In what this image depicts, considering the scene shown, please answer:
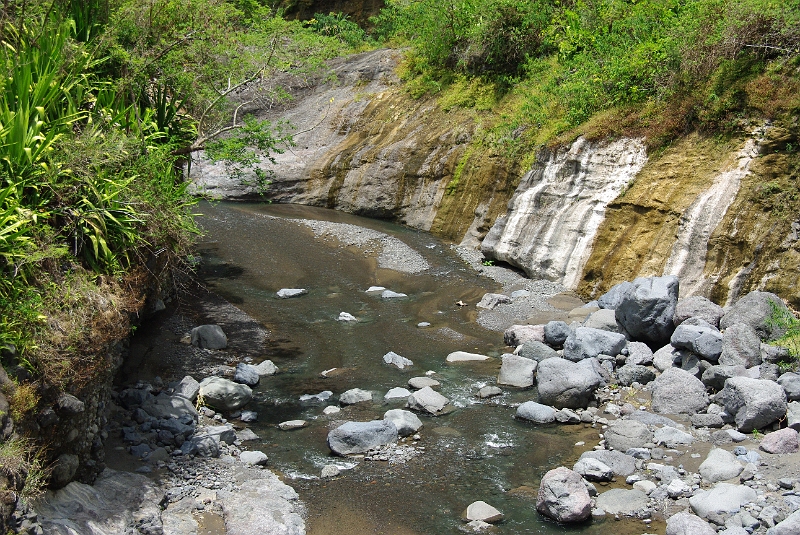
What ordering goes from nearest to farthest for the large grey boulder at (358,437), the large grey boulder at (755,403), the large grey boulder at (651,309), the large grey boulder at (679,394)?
the large grey boulder at (755,403)
the large grey boulder at (358,437)
the large grey boulder at (679,394)
the large grey boulder at (651,309)

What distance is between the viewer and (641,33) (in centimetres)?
1720

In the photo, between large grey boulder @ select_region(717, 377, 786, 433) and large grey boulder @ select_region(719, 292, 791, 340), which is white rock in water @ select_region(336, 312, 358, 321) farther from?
large grey boulder @ select_region(717, 377, 786, 433)

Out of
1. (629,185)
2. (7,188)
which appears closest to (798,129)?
(629,185)

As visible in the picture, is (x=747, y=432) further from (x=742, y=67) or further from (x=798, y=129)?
(x=742, y=67)

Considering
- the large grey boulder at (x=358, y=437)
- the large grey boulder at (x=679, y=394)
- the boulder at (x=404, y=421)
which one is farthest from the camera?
the large grey boulder at (x=679, y=394)

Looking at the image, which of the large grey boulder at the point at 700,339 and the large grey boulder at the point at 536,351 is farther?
the large grey boulder at the point at 536,351

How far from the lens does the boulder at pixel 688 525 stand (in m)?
6.42

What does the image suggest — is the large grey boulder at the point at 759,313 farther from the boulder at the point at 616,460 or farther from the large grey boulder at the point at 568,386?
the boulder at the point at 616,460


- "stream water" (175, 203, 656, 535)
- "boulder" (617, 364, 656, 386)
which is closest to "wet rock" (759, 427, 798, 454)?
"stream water" (175, 203, 656, 535)

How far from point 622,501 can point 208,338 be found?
709 cm

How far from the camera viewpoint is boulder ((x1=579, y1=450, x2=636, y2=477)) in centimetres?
788

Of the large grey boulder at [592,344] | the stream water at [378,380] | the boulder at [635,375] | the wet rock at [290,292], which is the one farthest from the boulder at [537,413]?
the wet rock at [290,292]

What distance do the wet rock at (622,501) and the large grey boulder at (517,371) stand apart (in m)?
3.15

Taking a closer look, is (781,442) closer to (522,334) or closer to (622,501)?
(622,501)
